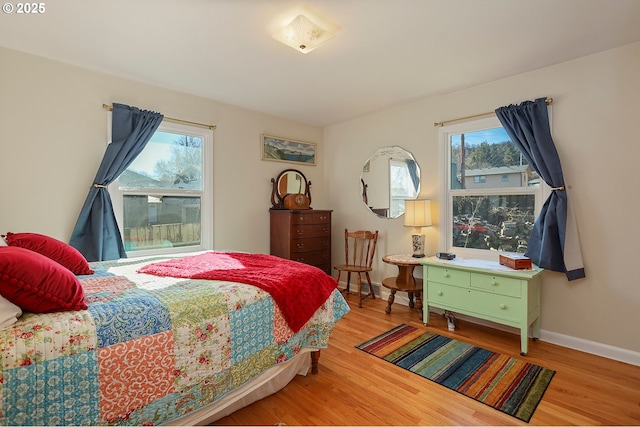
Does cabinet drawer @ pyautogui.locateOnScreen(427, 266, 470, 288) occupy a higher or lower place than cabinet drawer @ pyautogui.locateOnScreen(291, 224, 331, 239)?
lower

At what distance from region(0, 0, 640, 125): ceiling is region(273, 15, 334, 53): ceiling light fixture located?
8 centimetres

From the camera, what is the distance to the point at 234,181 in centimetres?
382

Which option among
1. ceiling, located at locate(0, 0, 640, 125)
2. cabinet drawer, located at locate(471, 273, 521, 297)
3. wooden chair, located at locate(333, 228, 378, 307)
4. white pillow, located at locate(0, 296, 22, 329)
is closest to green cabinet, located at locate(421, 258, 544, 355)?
cabinet drawer, located at locate(471, 273, 521, 297)

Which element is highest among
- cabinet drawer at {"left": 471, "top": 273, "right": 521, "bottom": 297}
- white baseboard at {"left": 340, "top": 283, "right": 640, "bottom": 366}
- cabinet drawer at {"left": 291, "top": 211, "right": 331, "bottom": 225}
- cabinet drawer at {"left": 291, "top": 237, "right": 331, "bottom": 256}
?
cabinet drawer at {"left": 291, "top": 211, "right": 331, "bottom": 225}

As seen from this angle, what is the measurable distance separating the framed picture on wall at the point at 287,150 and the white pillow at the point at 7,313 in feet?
10.2

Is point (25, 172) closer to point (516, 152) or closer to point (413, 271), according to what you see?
point (413, 271)

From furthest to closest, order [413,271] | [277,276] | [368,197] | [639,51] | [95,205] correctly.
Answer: [368,197]
[413,271]
[95,205]
[639,51]
[277,276]

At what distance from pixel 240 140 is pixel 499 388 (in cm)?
352

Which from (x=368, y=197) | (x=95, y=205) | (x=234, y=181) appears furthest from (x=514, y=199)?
(x=95, y=205)

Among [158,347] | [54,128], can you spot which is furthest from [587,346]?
[54,128]

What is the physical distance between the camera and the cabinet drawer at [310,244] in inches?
153

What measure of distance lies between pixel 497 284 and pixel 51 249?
10.9 ft

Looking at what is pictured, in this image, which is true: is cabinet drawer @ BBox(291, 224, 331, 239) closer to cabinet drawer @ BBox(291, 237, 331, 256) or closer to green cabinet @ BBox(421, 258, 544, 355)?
cabinet drawer @ BBox(291, 237, 331, 256)

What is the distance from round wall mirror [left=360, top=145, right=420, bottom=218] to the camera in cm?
377
